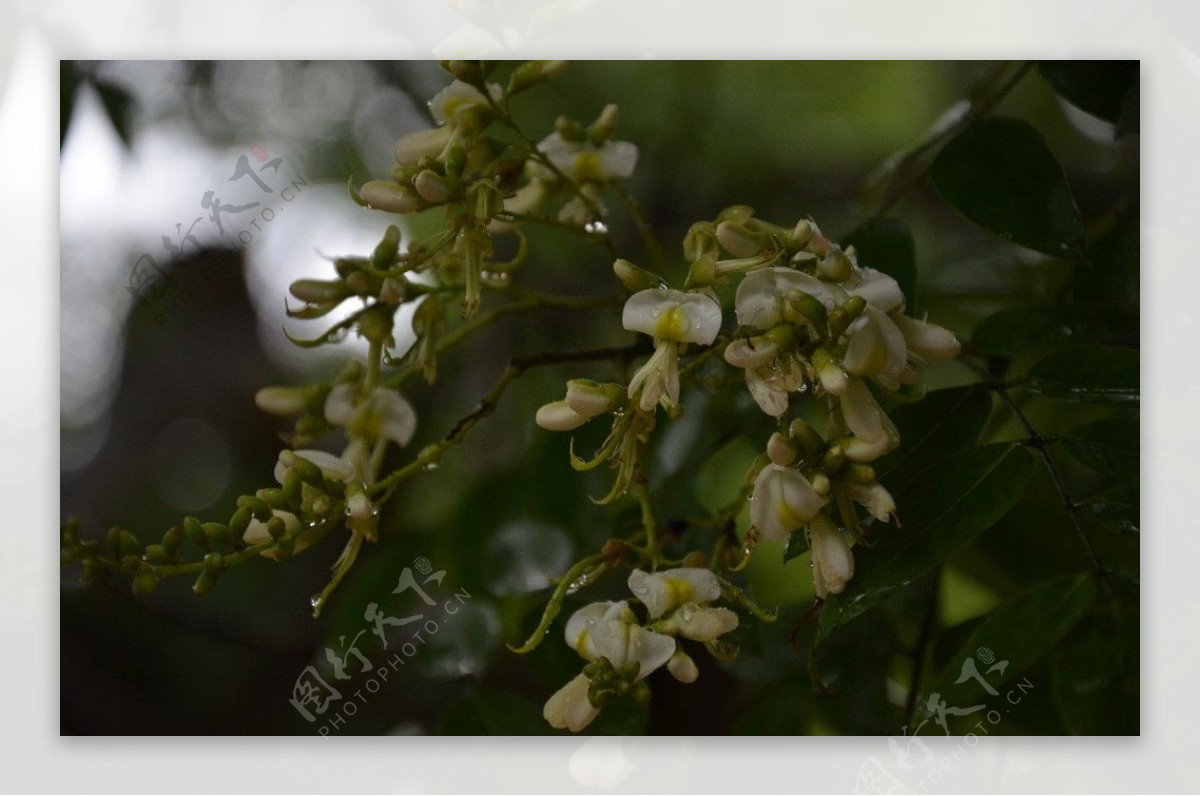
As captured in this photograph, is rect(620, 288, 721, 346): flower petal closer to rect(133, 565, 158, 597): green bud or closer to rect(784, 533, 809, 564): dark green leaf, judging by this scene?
rect(784, 533, 809, 564): dark green leaf

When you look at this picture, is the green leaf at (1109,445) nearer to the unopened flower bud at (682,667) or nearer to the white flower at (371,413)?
the unopened flower bud at (682,667)

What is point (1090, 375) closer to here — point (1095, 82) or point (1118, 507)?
point (1118, 507)

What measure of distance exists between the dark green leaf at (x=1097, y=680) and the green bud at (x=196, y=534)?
81cm

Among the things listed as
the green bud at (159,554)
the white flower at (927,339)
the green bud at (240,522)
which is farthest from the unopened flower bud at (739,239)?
the green bud at (159,554)

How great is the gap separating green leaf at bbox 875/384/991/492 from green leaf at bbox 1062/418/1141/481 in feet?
0.36

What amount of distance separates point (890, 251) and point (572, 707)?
0.52 metres

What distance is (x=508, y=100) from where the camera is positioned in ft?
3.65

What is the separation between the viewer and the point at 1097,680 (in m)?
1.17

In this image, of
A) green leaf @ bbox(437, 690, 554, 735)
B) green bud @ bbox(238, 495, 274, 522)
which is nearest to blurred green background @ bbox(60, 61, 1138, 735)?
green leaf @ bbox(437, 690, 554, 735)

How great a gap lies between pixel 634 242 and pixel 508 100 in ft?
0.58

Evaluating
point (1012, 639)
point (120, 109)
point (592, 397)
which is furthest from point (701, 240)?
point (120, 109)

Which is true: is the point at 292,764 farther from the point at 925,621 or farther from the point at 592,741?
the point at 925,621

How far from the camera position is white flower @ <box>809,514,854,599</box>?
100 cm

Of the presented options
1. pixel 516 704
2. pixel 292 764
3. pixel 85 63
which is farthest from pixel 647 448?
pixel 85 63
